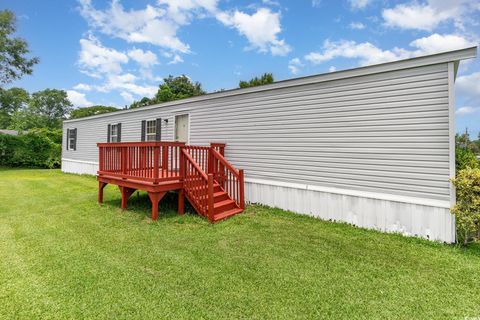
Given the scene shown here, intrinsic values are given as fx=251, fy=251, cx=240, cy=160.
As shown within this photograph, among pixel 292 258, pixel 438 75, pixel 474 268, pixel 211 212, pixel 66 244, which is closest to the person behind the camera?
pixel 474 268

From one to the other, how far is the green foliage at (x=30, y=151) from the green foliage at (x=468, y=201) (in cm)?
2029

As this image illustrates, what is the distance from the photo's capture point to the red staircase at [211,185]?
516cm

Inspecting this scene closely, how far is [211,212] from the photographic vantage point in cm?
488

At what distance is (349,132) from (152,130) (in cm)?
690

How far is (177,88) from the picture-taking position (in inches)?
1143

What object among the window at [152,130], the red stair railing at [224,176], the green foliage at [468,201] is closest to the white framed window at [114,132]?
the window at [152,130]

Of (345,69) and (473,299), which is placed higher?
(345,69)

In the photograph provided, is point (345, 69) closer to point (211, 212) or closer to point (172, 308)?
point (211, 212)

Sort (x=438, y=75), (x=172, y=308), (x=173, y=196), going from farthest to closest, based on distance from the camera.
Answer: (x=173, y=196)
(x=438, y=75)
(x=172, y=308)

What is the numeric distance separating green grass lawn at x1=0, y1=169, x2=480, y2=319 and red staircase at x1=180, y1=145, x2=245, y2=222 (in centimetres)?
36

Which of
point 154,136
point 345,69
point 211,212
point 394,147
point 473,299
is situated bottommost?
point 473,299

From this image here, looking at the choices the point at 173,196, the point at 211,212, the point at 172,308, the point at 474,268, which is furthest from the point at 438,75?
the point at 173,196

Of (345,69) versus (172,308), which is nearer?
(172,308)

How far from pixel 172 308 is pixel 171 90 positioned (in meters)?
28.6
